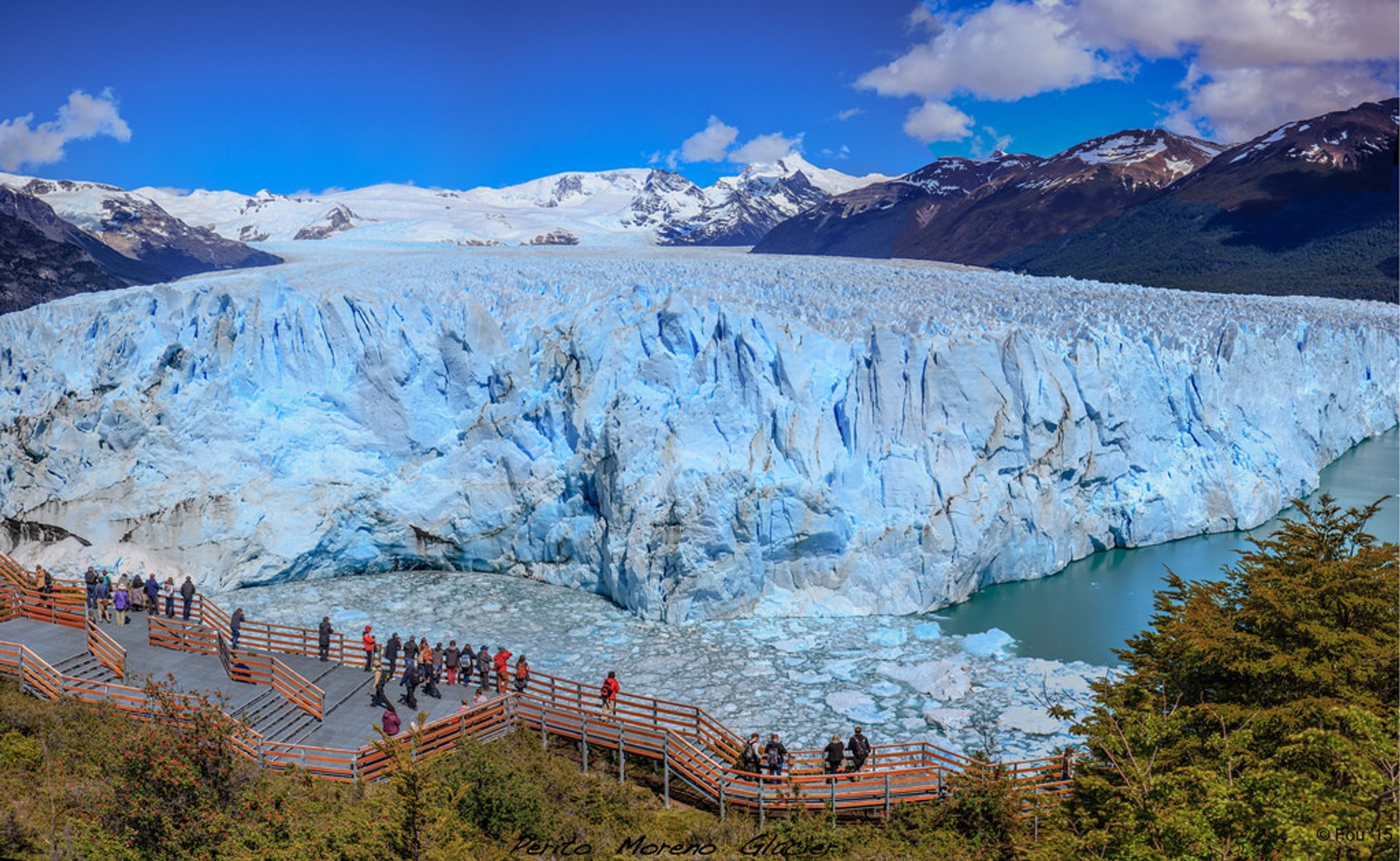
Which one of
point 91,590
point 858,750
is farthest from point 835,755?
point 91,590

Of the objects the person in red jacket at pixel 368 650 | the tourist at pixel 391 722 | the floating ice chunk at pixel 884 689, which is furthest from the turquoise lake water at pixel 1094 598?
the tourist at pixel 391 722

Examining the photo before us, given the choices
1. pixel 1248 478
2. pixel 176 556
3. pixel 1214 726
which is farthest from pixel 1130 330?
pixel 176 556

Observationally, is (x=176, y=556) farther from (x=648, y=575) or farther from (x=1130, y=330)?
(x=1130, y=330)

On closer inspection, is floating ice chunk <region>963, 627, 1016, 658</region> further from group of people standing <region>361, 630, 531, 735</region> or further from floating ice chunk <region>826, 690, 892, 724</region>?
group of people standing <region>361, 630, 531, 735</region>

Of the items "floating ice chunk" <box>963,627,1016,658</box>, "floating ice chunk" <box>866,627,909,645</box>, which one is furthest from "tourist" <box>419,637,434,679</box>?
"floating ice chunk" <box>963,627,1016,658</box>

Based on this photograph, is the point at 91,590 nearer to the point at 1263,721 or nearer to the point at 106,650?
the point at 106,650

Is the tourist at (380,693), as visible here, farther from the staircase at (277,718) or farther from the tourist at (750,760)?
the tourist at (750,760)
